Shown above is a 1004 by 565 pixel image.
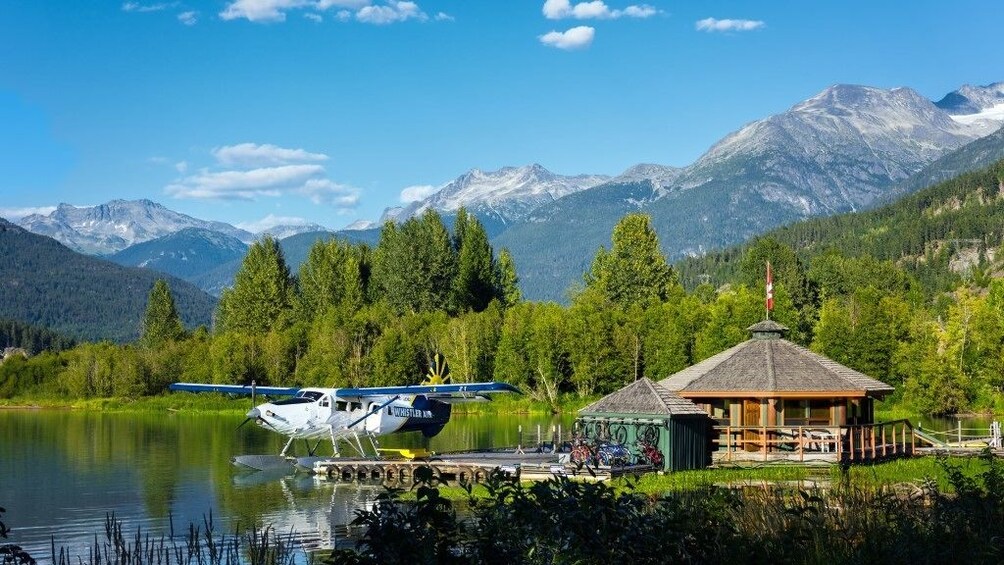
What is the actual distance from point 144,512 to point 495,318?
184ft

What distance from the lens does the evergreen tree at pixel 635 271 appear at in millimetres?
85938

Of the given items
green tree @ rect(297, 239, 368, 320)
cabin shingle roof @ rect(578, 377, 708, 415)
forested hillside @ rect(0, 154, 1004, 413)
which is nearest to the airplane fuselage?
cabin shingle roof @ rect(578, 377, 708, 415)

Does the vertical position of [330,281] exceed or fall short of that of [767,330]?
it exceeds it

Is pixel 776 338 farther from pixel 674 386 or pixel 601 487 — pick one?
pixel 601 487

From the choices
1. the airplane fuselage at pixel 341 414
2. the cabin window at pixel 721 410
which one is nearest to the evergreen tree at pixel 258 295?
the airplane fuselage at pixel 341 414

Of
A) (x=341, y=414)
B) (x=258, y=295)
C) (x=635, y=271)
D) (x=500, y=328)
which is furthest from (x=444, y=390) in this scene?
(x=258, y=295)

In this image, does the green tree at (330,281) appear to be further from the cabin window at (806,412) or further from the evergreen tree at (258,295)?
the cabin window at (806,412)

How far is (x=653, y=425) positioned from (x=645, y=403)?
72 cm

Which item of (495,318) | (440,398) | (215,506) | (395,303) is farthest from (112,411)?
(215,506)

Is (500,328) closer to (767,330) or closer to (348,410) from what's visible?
(348,410)

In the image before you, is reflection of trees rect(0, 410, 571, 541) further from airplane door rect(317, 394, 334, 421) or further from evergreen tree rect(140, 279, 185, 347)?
evergreen tree rect(140, 279, 185, 347)

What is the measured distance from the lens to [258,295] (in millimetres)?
95562

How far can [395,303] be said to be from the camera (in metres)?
90.6

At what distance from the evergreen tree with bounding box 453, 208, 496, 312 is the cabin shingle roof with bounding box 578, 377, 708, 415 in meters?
60.3
